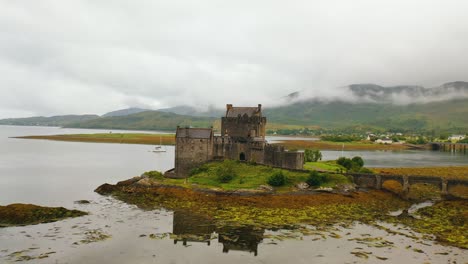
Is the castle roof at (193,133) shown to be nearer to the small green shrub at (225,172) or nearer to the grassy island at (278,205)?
the grassy island at (278,205)

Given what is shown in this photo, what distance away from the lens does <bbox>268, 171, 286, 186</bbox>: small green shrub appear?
2076 inches

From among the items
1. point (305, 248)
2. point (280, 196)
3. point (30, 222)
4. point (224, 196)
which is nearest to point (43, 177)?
point (30, 222)

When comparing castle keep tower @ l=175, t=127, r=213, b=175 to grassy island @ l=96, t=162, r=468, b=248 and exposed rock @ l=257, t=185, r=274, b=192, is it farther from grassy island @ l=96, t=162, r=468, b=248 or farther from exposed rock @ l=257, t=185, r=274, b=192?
exposed rock @ l=257, t=185, r=274, b=192

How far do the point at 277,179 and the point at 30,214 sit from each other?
3002 centimetres

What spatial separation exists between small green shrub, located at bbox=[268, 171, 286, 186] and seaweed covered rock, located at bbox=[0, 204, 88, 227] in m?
23.9

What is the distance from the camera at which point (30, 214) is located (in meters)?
40.8

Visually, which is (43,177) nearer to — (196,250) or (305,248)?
(196,250)

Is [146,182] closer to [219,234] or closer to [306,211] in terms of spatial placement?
[219,234]

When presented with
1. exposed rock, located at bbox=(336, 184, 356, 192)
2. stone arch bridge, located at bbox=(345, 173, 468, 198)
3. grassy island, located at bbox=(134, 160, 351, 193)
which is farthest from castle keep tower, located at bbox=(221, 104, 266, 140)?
exposed rock, located at bbox=(336, 184, 356, 192)

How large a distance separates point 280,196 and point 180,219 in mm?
14689

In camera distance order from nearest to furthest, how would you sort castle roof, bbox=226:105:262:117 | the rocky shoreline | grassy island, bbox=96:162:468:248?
grassy island, bbox=96:162:468:248 < the rocky shoreline < castle roof, bbox=226:105:262:117

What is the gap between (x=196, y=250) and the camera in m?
32.7

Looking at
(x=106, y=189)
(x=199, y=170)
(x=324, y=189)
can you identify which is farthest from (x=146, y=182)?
(x=324, y=189)

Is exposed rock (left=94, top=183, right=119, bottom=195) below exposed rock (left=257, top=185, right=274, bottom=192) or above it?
below
